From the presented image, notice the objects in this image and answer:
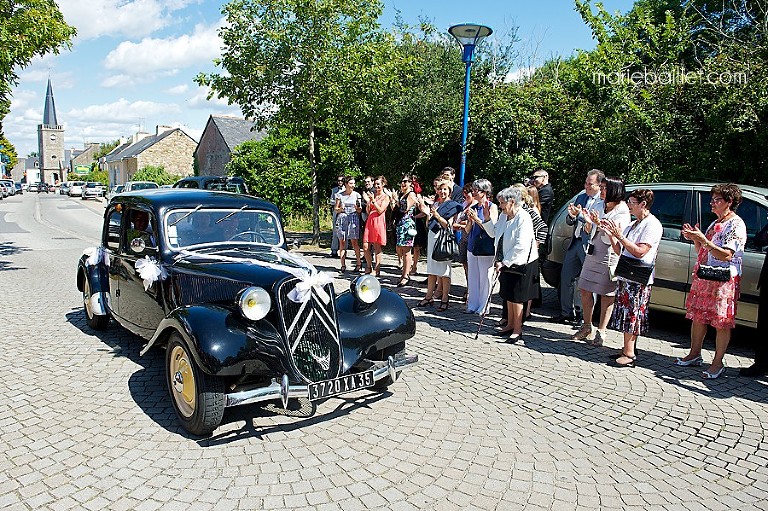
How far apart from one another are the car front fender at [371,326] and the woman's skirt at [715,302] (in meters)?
2.93

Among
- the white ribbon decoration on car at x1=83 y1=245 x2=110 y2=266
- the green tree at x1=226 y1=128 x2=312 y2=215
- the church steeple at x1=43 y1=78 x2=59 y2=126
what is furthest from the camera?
the church steeple at x1=43 y1=78 x2=59 y2=126

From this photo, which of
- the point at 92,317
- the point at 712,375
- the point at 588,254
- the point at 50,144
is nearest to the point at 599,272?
the point at 588,254

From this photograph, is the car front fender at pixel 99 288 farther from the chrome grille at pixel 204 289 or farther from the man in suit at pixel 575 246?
the man in suit at pixel 575 246

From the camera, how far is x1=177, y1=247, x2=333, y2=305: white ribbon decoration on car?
14.5 ft

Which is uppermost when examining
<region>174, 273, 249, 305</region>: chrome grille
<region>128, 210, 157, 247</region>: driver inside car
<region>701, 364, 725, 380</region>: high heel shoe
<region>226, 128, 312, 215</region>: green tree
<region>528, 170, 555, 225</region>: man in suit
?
<region>226, 128, 312, 215</region>: green tree

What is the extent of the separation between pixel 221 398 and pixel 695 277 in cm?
466

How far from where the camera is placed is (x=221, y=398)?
4145mm

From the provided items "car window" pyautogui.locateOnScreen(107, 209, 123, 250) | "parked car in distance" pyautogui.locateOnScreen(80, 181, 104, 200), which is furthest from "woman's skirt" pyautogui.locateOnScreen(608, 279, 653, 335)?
"parked car in distance" pyautogui.locateOnScreen(80, 181, 104, 200)

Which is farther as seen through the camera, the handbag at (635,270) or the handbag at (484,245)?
the handbag at (484,245)

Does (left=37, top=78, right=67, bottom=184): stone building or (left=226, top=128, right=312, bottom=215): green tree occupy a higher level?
(left=37, top=78, right=67, bottom=184): stone building

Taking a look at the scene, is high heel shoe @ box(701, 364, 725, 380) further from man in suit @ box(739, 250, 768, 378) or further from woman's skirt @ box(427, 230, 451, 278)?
woman's skirt @ box(427, 230, 451, 278)

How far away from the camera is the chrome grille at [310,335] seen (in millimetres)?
4336

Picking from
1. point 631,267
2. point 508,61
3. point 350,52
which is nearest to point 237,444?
point 631,267

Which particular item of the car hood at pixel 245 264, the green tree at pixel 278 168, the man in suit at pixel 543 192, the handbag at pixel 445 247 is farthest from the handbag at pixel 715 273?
the green tree at pixel 278 168
